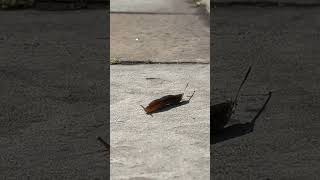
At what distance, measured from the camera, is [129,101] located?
18.7 ft

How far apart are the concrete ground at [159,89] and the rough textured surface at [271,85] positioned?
0.58ft

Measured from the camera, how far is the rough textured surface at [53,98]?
4.47 metres

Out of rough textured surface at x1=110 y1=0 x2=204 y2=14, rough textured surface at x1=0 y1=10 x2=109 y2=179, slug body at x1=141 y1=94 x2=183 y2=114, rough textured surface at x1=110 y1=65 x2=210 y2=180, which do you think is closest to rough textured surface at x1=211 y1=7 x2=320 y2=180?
rough textured surface at x1=110 y1=65 x2=210 y2=180

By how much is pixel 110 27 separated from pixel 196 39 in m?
1.25

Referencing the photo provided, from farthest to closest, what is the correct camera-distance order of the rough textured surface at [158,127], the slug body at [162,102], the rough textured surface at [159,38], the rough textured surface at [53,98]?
the rough textured surface at [159,38]
the slug body at [162,102]
the rough textured surface at [53,98]
the rough textured surface at [158,127]

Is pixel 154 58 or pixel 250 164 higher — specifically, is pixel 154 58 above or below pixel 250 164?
below

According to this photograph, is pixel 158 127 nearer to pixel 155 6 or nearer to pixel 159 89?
pixel 159 89

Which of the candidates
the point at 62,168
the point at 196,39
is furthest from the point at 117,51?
the point at 62,168

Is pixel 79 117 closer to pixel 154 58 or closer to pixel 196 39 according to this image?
pixel 154 58

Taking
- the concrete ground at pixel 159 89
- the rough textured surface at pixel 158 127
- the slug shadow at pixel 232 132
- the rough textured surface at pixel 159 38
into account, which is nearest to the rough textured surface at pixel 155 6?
the concrete ground at pixel 159 89

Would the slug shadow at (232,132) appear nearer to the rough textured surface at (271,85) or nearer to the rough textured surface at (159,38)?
the rough textured surface at (271,85)

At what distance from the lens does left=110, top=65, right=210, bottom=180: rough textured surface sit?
4328 mm

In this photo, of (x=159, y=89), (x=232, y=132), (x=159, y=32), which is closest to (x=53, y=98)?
(x=159, y=89)

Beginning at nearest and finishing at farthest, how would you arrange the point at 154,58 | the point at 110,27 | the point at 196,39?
the point at 154,58
the point at 196,39
the point at 110,27
